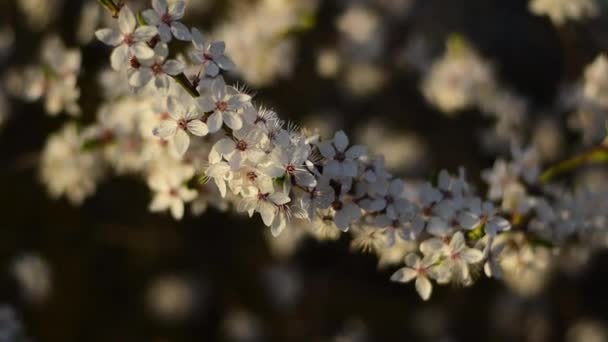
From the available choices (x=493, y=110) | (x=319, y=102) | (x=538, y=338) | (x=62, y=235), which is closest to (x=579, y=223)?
(x=493, y=110)

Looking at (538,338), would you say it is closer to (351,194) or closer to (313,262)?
(313,262)

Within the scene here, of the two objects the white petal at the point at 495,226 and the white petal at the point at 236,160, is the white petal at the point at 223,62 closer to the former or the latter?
the white petal at the point at 236,160

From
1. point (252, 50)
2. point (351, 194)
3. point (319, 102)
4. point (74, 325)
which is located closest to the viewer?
point (351, 194)

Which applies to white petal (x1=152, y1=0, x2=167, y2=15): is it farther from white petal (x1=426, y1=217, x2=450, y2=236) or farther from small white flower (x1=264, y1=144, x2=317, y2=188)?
white petal (x1=426, y1=217, x2=450, y2=236)

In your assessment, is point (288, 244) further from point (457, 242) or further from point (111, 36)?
point (111, 36)

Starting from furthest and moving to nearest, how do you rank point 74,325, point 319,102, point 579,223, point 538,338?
1. point 319,102
2. point 74,325
3. point 538,338
4. point 579,223

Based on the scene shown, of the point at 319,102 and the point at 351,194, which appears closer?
the point at 351,194

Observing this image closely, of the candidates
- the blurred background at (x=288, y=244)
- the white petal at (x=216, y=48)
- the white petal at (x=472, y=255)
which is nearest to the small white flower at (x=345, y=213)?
the white petal at (x=472, y=255)

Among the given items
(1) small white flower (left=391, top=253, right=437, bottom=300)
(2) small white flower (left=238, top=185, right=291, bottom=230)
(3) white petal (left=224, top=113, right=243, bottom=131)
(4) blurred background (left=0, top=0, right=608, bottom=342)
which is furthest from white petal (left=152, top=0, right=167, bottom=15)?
(4) blurred background (left=0, top=0, right=608, bottom=342)
